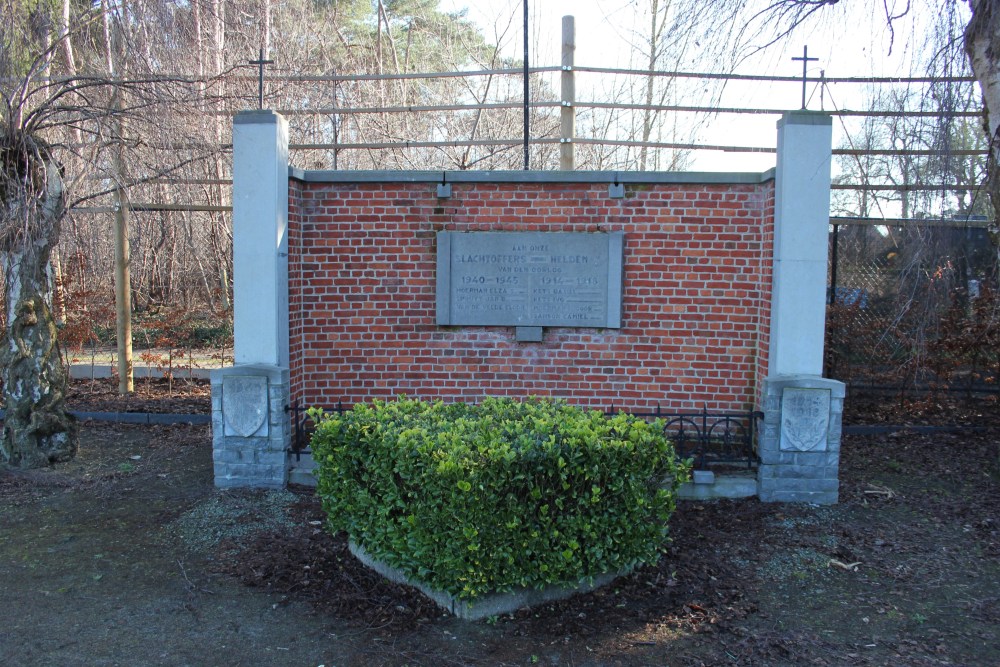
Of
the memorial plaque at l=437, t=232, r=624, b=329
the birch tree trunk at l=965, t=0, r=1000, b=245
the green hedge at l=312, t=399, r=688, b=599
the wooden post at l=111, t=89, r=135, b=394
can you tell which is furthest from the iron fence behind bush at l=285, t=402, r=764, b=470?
the wooden post at l=111, t=89, r=135, b=394

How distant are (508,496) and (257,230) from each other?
11.6ft

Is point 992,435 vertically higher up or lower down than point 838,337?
lower down

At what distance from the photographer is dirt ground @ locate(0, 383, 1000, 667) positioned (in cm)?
385

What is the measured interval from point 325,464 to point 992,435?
23.1ft

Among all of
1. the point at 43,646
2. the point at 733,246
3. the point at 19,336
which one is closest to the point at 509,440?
the point at 43,646

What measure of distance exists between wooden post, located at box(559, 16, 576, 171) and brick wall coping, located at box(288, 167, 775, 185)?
331 centimetres

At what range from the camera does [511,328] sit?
6859mm

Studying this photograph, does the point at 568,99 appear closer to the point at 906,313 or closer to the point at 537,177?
the point at 537,177

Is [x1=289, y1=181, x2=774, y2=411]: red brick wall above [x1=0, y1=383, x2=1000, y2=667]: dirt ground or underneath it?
above

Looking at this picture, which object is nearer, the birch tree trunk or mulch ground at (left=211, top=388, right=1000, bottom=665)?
mulch ground at (left=211, top=388, right=1000, bottom=665)

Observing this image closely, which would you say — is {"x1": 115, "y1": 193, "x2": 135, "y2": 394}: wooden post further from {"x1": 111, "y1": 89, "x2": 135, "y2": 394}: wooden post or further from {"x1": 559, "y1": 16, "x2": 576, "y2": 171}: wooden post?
{"x1": 559, "y1": 16, "x2": 576, "y2": 171}: wooden post

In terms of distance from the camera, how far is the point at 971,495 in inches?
250

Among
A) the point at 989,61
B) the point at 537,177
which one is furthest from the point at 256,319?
the point at 989,61

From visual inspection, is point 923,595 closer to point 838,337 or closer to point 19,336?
point 838,337
